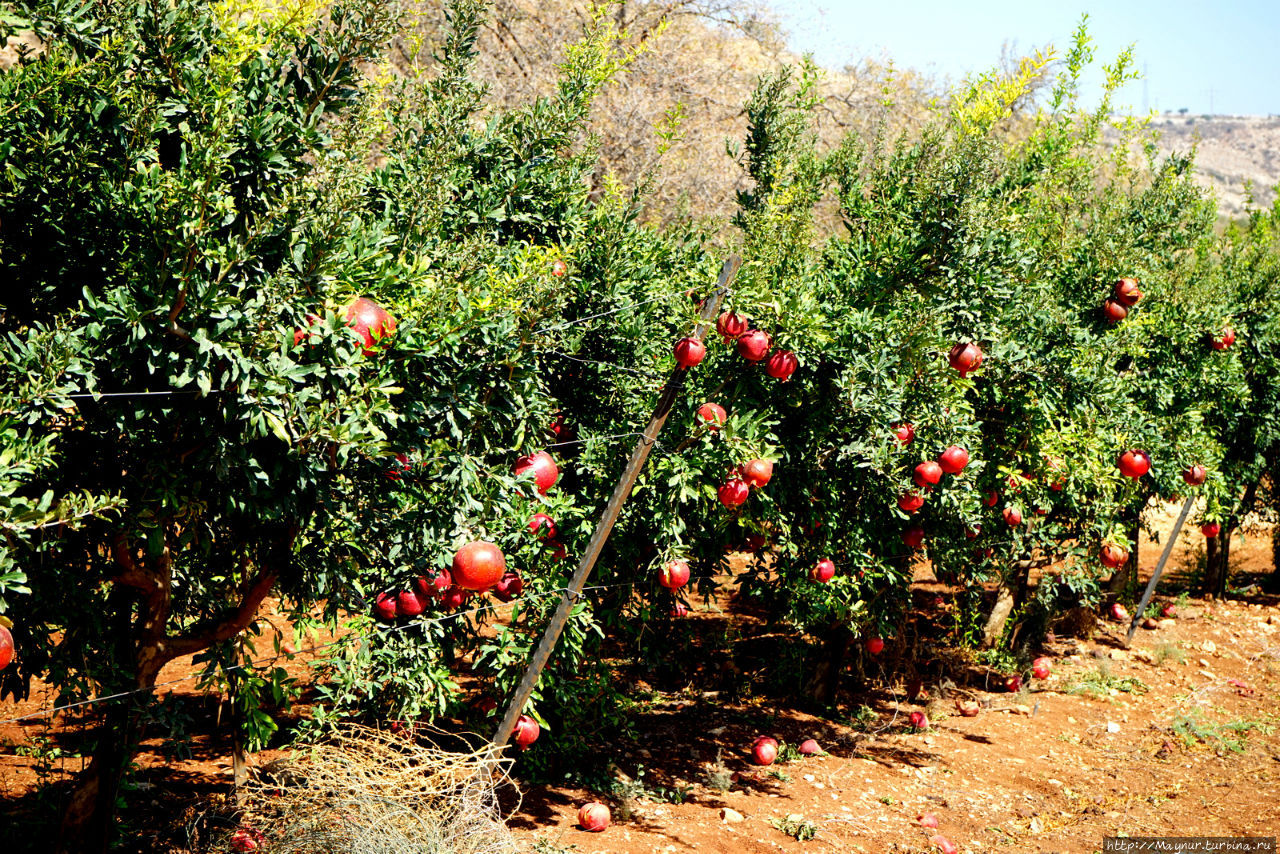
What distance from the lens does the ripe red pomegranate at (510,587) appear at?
16.2ft

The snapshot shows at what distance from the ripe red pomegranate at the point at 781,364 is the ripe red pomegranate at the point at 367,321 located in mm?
2560

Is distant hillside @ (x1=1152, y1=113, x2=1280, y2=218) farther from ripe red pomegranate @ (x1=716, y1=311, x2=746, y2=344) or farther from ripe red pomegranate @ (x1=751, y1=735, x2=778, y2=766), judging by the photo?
ripe red pomegranate @ (x1=716, y1=311, x2=746, y2=344)

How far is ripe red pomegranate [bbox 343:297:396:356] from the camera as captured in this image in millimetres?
3041

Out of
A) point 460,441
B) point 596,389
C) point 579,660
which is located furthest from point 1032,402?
point 460,441

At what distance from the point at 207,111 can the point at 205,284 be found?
2.19 ft

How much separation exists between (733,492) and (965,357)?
5.79ft


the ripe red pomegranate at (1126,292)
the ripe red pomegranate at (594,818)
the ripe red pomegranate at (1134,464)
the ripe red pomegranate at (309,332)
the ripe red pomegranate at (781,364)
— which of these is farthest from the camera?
the ripe red pomegranate at (1134,464)

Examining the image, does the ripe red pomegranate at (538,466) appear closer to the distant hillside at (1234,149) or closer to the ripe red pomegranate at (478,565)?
the ripe red pomegranate at (478,565)

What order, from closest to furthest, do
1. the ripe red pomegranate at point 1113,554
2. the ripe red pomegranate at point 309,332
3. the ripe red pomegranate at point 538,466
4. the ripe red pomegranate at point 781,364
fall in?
the ripe red pomegranate at point 309,332
the ripe red pomegranate at point 538,466
the ripe red pomegranate at point 781,364
the ripe red pomegranate at point 1113,554

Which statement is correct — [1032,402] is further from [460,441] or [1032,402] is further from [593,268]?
[460,441]

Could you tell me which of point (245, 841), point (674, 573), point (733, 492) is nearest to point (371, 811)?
point (245, 841)

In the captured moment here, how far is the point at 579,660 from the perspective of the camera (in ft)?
18.6

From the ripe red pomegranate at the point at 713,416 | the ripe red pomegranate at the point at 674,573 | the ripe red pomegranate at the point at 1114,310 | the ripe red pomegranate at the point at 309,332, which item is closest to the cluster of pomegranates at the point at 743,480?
the ripe red pomegranate at the point at 713,416

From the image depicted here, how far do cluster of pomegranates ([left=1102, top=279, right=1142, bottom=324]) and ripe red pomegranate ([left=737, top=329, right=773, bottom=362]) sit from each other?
12.4ft
